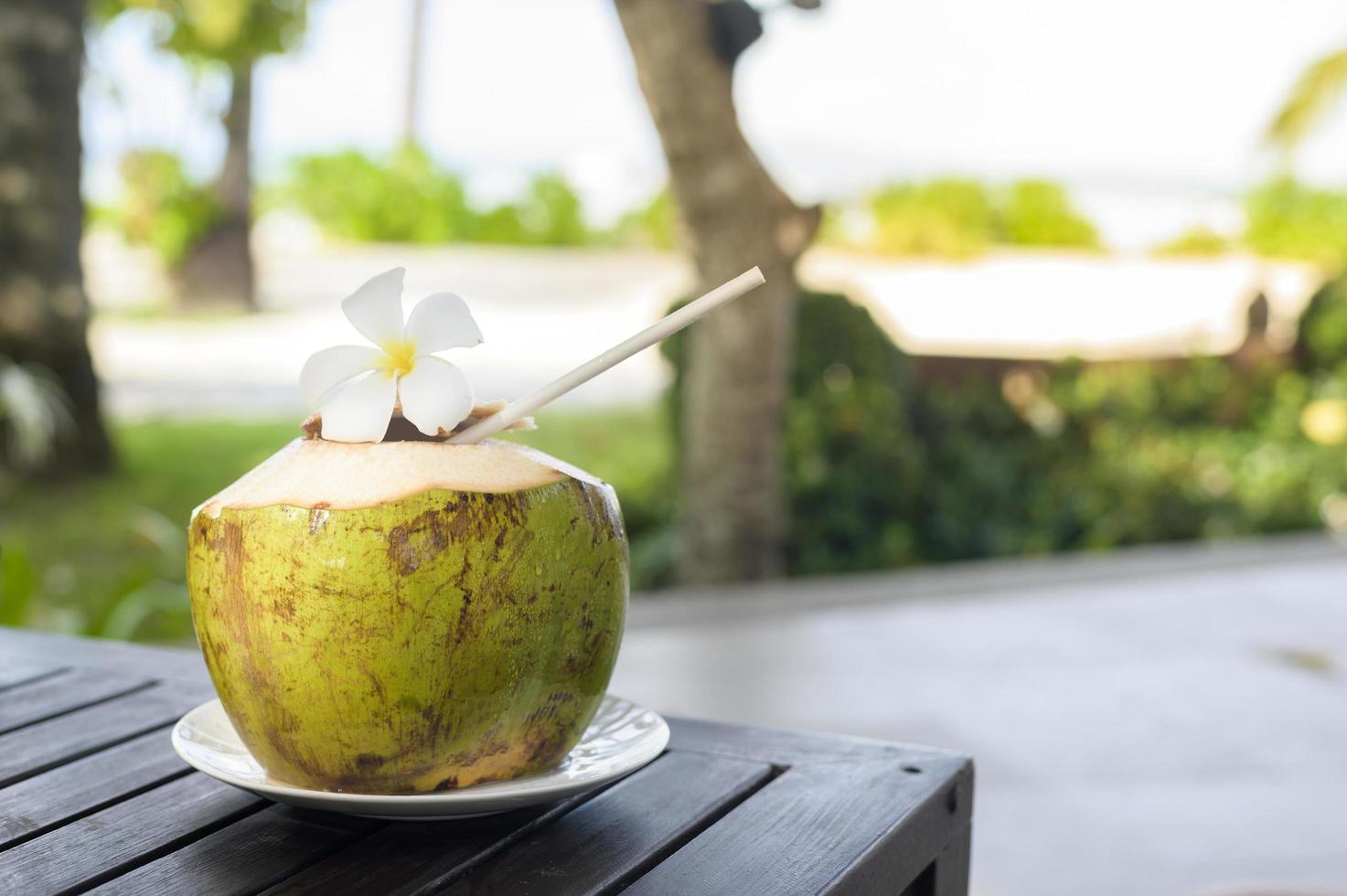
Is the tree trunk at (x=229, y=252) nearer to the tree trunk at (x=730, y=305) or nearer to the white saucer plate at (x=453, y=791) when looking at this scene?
the tree trunk at (x=730, y=305)

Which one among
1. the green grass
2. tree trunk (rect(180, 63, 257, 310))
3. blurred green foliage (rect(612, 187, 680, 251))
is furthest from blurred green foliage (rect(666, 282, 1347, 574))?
blurred green foliage (rect(612, 187, 680, 251))

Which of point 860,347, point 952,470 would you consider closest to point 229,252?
point 860,347

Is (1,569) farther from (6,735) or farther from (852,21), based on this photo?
(852,21)

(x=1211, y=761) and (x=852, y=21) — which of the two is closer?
(x=1211, y=761)

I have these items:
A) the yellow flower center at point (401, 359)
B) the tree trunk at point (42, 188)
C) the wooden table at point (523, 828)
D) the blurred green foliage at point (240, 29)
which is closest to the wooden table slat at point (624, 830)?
the wooden table at point (523, 828)

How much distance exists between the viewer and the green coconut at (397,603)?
73 cm

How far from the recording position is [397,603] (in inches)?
28.5

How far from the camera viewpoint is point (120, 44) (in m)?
7.56

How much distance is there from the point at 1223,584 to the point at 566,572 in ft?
13.0

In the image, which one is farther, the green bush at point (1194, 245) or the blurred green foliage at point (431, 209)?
the blurred green foliage at point (431, 209)

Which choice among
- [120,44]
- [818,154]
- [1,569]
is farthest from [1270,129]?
[1,569]

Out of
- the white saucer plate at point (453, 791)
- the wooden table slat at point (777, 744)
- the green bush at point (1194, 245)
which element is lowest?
the wooden table slat at point (777, 744)

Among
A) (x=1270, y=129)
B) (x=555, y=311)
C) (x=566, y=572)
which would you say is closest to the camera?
(x=566, y=572)

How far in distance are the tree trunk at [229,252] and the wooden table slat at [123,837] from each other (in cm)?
791
